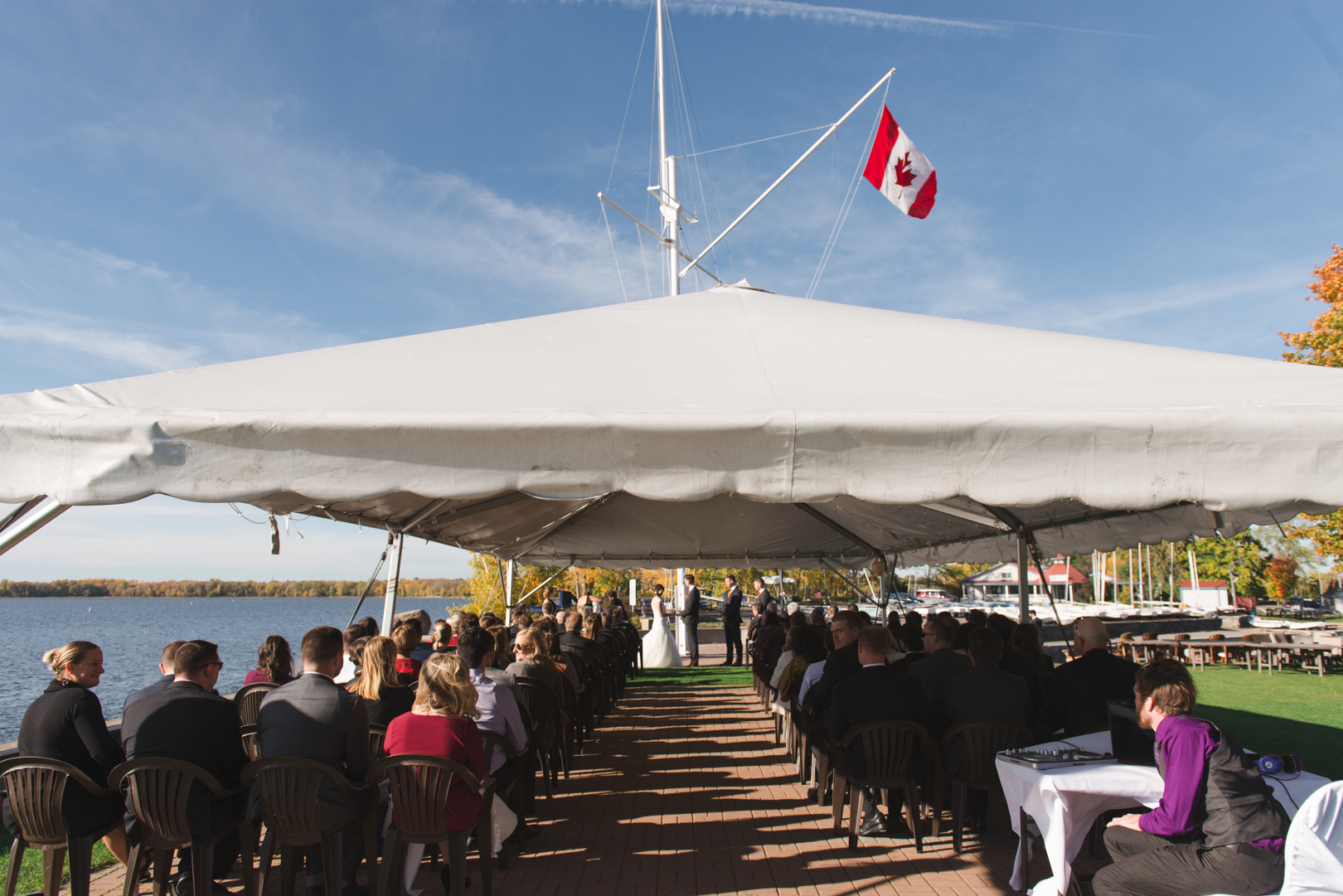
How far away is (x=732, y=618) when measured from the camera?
615 inches

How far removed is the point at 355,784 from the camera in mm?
3615

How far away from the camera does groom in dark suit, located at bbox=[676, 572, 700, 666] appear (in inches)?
629

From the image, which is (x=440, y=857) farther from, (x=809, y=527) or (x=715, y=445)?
(x=809, y=527)

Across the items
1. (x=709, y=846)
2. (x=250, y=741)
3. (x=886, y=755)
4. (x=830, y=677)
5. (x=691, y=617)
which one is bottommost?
(x=709, y=846)

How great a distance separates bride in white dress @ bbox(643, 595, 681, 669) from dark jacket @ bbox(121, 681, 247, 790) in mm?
12790

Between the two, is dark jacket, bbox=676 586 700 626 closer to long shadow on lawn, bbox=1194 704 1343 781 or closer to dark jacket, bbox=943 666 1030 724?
long shadow on lawn, bbox=1194 704 1343 781

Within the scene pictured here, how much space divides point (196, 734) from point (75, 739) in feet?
1.80

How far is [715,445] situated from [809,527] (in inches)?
324

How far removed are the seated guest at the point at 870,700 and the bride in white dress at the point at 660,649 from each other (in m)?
11.5

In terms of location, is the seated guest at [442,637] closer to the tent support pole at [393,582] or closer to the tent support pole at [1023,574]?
the tent support pole at [393,582]

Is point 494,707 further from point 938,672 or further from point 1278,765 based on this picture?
point 1278,765

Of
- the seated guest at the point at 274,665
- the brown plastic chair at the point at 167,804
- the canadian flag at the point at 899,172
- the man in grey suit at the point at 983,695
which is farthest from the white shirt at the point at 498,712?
the canadian flag at the point at 899,172

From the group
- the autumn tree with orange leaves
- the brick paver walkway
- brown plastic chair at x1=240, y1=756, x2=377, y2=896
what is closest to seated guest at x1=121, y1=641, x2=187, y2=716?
brown plastic chair at x1=240, y1=756, x2=377, y2=896

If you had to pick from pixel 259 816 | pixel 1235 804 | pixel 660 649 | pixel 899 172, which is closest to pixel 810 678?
pixel 1235 804
